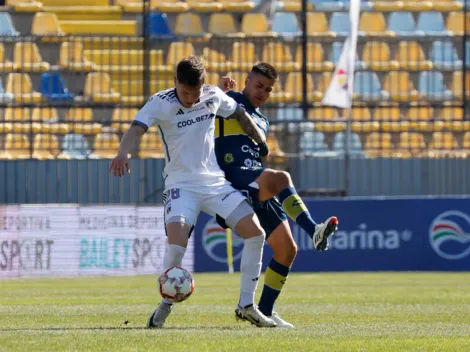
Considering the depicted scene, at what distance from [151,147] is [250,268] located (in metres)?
14.6

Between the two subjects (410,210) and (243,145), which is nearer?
(243,145)

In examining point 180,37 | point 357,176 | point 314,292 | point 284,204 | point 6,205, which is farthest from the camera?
point 180,37

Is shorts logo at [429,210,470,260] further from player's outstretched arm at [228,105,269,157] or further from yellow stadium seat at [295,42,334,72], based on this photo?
player's outstretched arm at [228,105,269,157]

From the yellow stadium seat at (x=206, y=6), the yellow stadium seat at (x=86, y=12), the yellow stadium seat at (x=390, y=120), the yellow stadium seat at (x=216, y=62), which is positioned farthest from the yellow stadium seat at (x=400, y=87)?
the yellow stadium seat at (x=86, y=12)

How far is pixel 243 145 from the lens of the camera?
9836mm

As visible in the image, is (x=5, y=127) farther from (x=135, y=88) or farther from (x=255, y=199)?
(x=255, y=199)

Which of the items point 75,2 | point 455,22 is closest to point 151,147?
point 75,2

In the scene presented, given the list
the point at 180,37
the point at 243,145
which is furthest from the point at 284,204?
the point at 180,37

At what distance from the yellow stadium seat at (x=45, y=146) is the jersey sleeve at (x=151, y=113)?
1431 centimetres

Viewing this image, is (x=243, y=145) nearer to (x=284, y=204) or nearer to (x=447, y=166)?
(x=284, y=204)

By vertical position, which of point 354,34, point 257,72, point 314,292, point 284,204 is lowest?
point 314,292

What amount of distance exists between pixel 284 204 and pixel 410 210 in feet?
40.6

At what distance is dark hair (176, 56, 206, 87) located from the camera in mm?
8633

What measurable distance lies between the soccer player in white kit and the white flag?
14.2 meters
